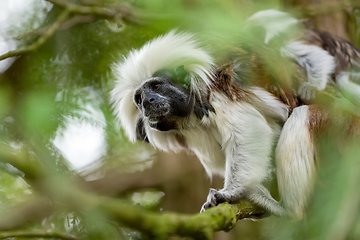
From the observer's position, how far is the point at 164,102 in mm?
3768

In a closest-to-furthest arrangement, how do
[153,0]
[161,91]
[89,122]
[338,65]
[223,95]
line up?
[89,122] < [153,0] < [223,95] < [161,91] < [338,65]

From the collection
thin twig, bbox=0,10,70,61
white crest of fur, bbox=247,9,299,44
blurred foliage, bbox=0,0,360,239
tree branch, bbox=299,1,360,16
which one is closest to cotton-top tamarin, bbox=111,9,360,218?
blurred foliage, bbox=0,0,360,239

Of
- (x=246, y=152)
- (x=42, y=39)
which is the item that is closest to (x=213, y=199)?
(x=246, y=152)

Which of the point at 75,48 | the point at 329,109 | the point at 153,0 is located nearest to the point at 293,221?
the point at 329,109

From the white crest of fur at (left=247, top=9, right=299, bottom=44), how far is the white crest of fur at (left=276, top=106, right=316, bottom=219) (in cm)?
182

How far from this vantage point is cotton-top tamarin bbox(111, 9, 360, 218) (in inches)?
136

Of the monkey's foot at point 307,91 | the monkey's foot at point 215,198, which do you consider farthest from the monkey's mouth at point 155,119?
the monkey's foot at point 307,91

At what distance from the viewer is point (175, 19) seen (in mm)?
2908

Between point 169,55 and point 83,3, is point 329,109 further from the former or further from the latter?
point 83,3

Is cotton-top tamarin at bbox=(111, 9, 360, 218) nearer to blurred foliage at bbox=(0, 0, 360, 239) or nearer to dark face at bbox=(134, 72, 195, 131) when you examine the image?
dark face at bbox=(134, 72, 195, 131)

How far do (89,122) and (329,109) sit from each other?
2124mm

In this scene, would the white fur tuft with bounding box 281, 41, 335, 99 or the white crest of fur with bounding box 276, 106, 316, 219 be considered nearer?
the white crest of fur with bounding box 276, 106, 316, 219

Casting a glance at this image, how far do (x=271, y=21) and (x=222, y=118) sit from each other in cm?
224

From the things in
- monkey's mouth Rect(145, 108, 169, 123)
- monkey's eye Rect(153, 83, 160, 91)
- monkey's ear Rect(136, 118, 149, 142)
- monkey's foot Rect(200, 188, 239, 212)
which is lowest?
monkey's foot Rect(200, 188, 239, 212)
